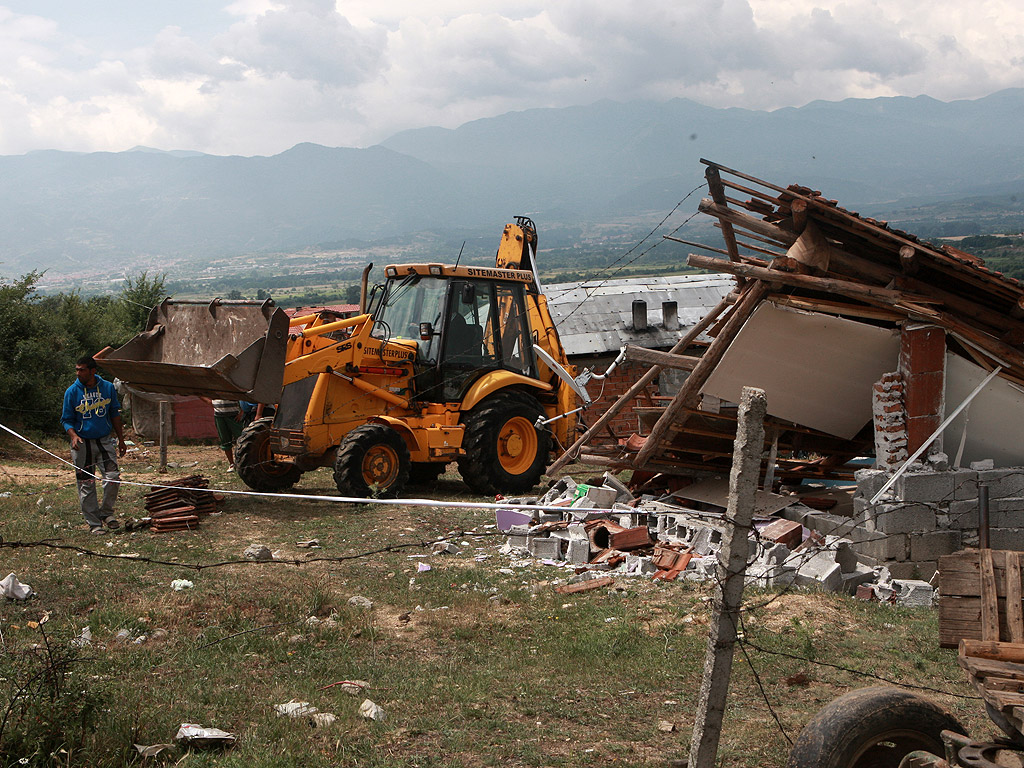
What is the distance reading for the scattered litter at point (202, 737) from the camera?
4289 mm

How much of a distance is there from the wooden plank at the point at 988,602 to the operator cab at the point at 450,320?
8.56 meters

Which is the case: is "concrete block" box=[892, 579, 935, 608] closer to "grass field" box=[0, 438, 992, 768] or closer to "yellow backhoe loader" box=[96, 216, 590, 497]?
"grass field" box=[0, 438, 992, 768]

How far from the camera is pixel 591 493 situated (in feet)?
32.1

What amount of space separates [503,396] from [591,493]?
2912 millimetres

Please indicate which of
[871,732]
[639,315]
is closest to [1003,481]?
[871,732]

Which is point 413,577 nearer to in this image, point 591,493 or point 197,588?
point 197,588

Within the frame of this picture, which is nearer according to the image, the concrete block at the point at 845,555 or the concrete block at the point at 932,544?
the concrete block at the point at 845,555

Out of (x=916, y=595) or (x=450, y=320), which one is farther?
(x=450, y=320)

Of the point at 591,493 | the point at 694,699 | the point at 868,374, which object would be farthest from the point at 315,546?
the point at 868,374

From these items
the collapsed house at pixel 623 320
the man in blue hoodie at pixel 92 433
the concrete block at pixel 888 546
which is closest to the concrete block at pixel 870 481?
the concrete block at pixel 888 546

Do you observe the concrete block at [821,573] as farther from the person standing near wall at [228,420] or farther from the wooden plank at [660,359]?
the person standing near wall at [228,420]

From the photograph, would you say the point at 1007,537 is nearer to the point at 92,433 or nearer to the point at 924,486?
the point at 924,486

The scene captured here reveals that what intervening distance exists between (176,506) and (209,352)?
195 cm

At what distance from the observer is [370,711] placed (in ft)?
15.8
